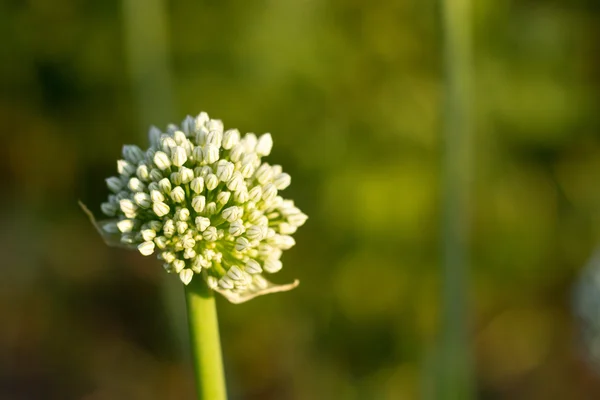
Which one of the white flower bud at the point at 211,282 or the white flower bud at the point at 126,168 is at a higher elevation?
the white flower bud at the point at 126,168

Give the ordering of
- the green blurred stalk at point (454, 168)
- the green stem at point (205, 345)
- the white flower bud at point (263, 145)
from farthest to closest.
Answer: the green blurred stalk at point (454, 168), the white flower bud at point (263, 145), the green stem at point (205, 345)

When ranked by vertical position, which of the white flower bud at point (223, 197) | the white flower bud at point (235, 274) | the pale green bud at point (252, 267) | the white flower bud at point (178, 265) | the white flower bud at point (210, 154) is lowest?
the pale green bud at point (252, 267)

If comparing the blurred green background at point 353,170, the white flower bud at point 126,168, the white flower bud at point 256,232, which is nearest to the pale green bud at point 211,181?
the white flower bud at point 256,232

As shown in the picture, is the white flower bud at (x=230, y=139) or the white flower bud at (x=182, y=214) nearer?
the white flower bud at (x=182, y=214)

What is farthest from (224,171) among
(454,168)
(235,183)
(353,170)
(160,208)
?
(353,170)

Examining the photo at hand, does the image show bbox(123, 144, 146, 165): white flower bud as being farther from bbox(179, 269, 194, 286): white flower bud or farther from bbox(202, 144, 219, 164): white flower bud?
bbox(179, 269, 194, 286): white flower bud

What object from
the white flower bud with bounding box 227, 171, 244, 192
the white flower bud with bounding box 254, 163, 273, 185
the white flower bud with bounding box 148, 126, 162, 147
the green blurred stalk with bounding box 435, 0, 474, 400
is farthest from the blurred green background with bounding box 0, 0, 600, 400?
the white flower bud with bounding box 227, 171, 244, 192

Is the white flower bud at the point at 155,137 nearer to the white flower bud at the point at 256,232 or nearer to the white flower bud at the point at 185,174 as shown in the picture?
the white flower bud at the point at 185,174
